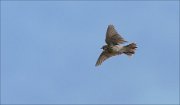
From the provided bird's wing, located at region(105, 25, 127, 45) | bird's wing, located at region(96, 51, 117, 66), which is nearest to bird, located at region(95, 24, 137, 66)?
bird's wing, located at region(105, 25, 127, 45)

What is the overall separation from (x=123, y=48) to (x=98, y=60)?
261 cm

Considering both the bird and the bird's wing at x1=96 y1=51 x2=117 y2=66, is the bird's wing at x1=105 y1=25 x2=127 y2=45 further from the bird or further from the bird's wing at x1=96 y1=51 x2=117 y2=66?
the bird's wing at x1=96 y1=51 x2=117 y2=66

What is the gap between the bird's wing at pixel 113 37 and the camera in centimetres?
2600

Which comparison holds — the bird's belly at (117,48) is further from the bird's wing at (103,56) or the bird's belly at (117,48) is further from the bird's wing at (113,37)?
the bird's wing at (103,56)

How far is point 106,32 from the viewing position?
87.1 feet

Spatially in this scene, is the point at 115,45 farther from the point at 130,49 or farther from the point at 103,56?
the point at 103,56

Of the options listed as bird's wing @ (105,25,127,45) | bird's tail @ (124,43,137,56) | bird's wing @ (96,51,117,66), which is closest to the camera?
bird's tail @ (124,43,137,56)

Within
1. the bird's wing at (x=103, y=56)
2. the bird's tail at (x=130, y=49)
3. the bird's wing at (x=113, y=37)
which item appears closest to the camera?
the bird's tail at (x=130, y=49)

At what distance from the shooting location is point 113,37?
26.0 meters

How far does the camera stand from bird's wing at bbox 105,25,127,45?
85.3 feet

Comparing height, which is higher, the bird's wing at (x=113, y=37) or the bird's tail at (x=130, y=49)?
the bird's wing at (x=113, y=37)

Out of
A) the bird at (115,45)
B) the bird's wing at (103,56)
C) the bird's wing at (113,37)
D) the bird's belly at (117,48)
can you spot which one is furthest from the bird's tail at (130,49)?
the bird's wing at (103,56)

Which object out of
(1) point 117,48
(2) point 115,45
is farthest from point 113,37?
(1) point 117,48

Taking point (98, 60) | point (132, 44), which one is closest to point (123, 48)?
point (132, 44)
